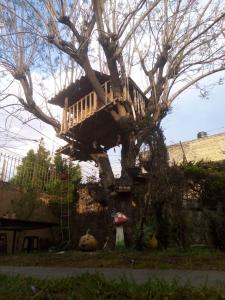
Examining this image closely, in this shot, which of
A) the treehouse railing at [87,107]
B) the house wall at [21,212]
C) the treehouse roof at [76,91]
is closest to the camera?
the house wall at [21,212]

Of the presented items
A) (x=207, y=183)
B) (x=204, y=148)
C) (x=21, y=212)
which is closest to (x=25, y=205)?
(x=21, y=212)

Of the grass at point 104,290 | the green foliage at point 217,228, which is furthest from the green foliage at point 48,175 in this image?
the grass at point 104,290

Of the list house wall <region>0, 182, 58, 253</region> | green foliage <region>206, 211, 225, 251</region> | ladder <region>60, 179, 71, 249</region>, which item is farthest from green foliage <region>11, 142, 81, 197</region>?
green foliage <region>206, 211, 225, 251</region>

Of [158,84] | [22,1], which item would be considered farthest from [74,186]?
[22,1]

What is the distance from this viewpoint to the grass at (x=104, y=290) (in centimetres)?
269

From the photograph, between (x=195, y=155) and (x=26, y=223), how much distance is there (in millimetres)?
17621

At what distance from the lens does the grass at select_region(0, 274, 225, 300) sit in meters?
2.69

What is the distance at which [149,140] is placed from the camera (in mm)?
11953

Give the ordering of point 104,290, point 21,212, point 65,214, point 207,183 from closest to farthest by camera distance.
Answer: point 104,290
point 207,183
point 21,212
point 65,214

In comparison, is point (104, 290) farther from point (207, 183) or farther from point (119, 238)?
point (207, 183)

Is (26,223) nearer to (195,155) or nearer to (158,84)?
(158,84)

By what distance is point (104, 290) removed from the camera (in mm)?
3000

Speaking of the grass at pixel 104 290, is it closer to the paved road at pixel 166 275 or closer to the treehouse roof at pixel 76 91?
the paved road at pixel 166 275

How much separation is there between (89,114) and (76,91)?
210 cm
